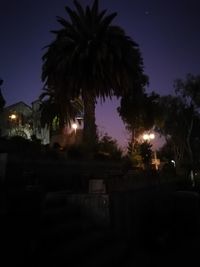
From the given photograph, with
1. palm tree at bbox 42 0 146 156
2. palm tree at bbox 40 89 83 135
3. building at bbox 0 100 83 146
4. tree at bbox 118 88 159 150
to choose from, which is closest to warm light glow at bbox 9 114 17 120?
building at bbox 0 100 83 146

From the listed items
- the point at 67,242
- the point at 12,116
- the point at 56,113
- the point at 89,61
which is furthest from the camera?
the point at 12,116

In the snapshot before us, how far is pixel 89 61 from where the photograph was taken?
23984 mm

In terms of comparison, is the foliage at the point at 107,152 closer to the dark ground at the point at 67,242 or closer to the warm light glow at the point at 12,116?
the dark ground at the point at 67,242

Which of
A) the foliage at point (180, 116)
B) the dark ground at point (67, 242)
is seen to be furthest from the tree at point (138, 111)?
the dark ground at point (67, 242)

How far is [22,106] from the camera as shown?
46.5 metres

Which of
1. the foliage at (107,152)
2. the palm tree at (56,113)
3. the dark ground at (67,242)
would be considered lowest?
the dark ground at (67,242)

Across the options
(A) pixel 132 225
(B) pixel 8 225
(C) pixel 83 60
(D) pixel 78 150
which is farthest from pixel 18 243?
(C) pixel 83 60

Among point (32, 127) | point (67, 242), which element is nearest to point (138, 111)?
point (32, 127)

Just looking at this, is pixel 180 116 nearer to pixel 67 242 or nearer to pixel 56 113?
pixel 56 113

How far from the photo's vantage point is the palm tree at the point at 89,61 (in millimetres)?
23870

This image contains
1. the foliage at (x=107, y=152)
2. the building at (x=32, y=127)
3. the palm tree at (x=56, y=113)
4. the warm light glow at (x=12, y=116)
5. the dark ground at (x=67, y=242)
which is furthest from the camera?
the warm light glow at (x=12, y=116)

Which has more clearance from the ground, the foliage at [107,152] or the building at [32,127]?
the building at [32,127]

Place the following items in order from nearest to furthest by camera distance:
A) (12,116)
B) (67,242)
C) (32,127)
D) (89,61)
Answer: (67,242)
(89,61)
(32,127)
(12,116)

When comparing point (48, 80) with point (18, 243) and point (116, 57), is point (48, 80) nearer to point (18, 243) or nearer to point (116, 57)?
point (116, 57)
